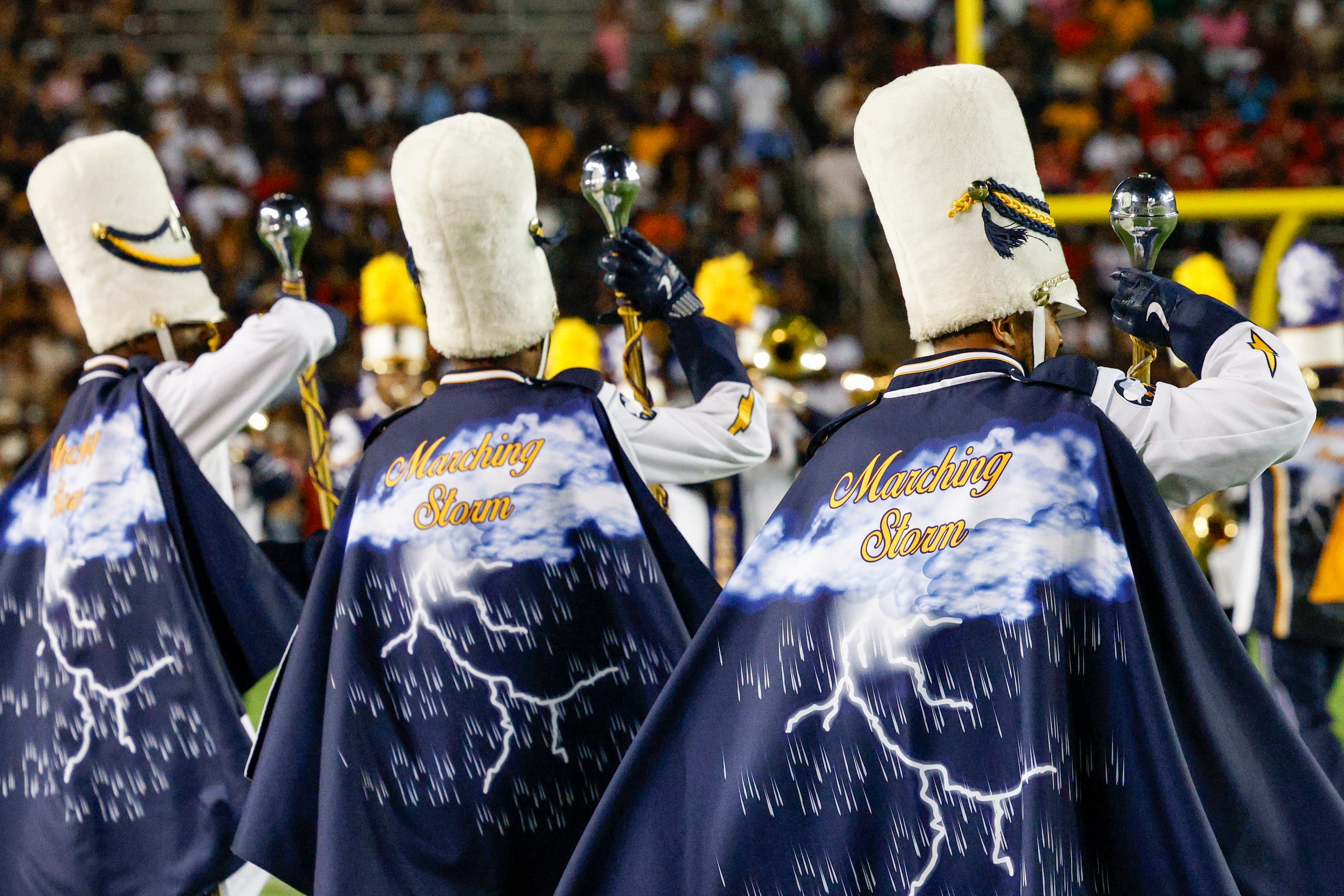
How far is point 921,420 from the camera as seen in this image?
2.77m

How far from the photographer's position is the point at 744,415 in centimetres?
374

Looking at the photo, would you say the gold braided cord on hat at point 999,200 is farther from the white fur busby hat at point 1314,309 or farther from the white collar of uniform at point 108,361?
the white fur busby hat at point 1314,309

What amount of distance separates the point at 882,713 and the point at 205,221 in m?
10.7

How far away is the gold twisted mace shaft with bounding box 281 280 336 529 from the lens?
173 inches

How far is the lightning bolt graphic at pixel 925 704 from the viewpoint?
99.9 inches

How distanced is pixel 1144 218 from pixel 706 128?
35.4 feet

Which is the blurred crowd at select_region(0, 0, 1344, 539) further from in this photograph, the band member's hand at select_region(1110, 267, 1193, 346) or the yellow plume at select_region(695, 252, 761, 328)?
the band member's hand at select_region(1110, 267, 1193, 346)

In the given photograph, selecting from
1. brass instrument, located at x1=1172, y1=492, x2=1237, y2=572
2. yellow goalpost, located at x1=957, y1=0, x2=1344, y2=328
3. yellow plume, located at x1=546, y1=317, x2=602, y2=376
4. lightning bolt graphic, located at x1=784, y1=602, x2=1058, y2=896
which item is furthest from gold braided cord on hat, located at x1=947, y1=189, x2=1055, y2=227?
yellow goalpost, located at x1=957, y1=0, x2=1344, y2=328

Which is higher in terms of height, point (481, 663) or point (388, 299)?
point (388, 299)

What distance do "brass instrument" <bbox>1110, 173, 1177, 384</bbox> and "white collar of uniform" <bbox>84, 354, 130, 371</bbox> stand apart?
2.60 meters

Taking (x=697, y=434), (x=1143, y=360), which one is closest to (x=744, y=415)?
(x=697, y=434)

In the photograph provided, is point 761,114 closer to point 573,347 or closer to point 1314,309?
point 573,347

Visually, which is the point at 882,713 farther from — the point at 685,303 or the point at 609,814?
the point at 685,303

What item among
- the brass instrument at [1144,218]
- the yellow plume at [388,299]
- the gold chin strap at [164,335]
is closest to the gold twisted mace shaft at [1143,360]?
the brass instrument at [1144,218]
